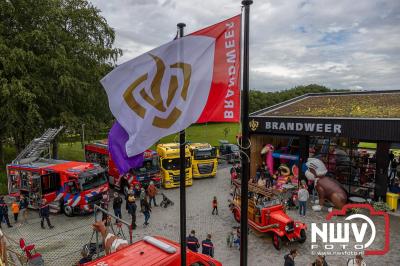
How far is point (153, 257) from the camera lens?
8938 mm

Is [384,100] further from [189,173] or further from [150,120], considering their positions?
[150,120]

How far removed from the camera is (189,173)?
23750 mm

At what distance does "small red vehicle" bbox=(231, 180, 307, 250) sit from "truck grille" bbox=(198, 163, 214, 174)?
10198 mm

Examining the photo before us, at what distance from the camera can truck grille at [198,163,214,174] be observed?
26.1 meters

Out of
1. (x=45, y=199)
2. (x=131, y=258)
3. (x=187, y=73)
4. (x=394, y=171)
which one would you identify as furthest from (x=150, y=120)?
(x=394, y=171)

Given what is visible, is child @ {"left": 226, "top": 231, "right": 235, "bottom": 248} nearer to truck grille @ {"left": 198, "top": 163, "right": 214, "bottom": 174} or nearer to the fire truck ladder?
truck grille @ {"left": 198, "top": 163, "right": 214, "bottom": 174}

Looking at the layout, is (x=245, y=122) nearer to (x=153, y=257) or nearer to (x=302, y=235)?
(x=153, y=257)

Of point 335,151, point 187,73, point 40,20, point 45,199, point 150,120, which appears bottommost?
point 45,199

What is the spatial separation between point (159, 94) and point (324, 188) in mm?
14661

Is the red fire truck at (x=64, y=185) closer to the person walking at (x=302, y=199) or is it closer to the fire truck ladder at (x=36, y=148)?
the fire truck ladder at (x=36, y=148)

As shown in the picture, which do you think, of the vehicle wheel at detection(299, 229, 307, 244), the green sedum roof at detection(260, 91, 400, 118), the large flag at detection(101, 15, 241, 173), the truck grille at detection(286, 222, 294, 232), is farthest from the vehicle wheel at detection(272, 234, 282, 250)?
the green sedum roof at detection(260, 91, 400, 118)

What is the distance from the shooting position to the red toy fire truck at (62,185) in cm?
1784

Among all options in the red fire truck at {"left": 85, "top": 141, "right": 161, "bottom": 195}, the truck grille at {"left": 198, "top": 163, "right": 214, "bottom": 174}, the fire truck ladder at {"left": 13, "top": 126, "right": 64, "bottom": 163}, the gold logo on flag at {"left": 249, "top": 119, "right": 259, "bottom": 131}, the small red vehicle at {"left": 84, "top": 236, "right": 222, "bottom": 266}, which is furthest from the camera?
the truck grille at {"left": 198, "top": 163, "right": 214, "bottom": 174}

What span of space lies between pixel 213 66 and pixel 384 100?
20978mm
